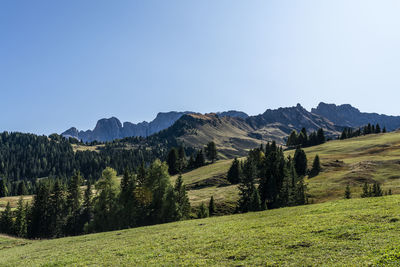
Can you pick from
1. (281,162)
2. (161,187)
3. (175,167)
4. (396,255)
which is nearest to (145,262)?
(396,255)

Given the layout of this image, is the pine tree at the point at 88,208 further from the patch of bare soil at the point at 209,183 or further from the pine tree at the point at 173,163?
the pine tree at the point at 173,163

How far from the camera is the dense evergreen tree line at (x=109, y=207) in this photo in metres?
60.9

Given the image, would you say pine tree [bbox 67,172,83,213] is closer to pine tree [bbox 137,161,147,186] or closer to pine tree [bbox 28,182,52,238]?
pine tree [bbox 28,182,52,238]

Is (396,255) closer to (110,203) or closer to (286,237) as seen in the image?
(286,237)

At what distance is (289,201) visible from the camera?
6581cm

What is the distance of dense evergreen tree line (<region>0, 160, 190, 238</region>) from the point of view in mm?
60912

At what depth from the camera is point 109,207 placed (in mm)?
65812

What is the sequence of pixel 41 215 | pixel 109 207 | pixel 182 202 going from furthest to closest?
pixel 41 215 < pixel 109 207 < pixel 182 202

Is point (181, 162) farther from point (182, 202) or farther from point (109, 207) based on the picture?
point (182, 202)

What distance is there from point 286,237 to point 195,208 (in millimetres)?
54672

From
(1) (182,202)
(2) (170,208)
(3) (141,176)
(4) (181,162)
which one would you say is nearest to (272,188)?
(1) (182,202)

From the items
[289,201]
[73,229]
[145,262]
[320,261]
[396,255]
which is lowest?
[73,229]

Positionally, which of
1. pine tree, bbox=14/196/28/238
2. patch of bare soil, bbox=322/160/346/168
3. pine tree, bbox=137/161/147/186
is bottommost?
pine tree, bbox=14/196/28/238

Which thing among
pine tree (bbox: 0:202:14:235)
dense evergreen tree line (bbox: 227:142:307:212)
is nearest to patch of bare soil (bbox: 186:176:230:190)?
dense evergreen tree line (bbox: 227:142:307:212)
